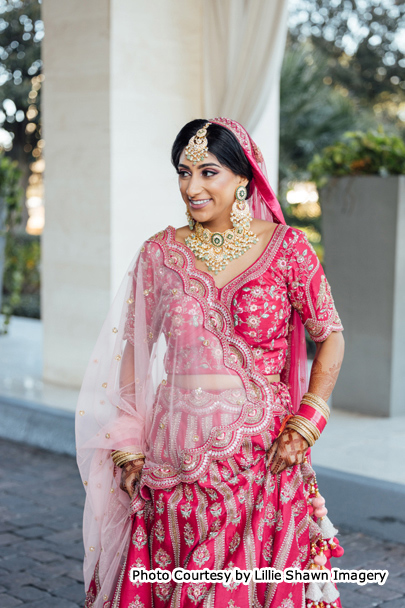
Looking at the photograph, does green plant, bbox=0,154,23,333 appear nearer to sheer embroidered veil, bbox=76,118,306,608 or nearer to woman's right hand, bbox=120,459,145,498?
sheer embroidered veil, bbox=76,118,306,608

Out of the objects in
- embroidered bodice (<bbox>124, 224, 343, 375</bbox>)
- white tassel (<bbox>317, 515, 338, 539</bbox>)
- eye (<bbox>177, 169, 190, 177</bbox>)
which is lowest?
white tassel (<bbox>317, 515, 338, 539</bbox>)

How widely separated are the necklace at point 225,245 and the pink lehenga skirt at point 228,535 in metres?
0.50

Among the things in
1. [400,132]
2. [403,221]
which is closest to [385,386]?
[403,221]

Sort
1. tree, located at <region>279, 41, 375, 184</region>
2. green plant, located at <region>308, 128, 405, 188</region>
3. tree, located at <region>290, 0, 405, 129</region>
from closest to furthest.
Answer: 1. green plant, located at <region>308, 128, 405, 188</region>
2. tree, located at <region>279, 41, 375, 184</region>
3. tree, located at <region>290, 0, 405, 129</region>

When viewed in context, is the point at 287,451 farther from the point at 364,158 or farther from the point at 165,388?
the point at 364,158

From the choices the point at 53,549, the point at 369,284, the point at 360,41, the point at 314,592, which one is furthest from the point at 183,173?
the point at 360,41

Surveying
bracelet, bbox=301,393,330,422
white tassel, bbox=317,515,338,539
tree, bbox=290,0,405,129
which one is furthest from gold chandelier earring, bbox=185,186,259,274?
tree, bbox=290,0,405,129

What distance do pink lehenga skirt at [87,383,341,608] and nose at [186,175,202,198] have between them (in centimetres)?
70

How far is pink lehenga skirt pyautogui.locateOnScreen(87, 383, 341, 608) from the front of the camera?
219 cm

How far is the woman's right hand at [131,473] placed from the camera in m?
2.37

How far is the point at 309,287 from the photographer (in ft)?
7.50

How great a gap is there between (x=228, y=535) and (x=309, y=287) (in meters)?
0.73

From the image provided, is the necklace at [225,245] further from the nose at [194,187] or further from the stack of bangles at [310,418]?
the stack of bangles at [310,418]

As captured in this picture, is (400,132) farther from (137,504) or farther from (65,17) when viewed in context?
(137,504)
